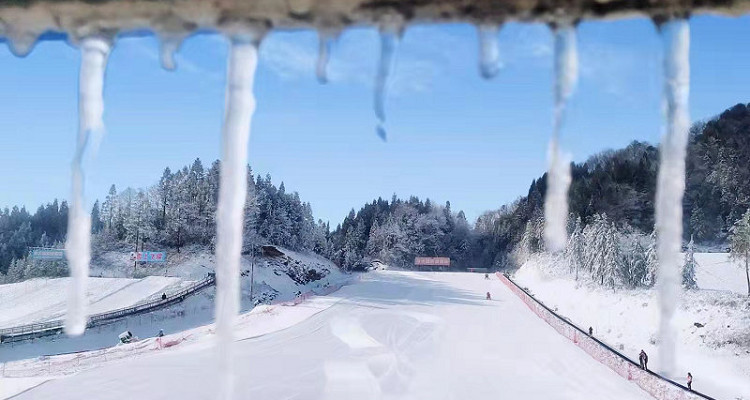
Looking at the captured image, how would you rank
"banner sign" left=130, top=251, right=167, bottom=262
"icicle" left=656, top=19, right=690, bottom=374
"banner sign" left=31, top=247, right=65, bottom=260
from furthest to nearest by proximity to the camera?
1. "banner sign" left=130, top=251, right=167, bottom=262
2. "banner sign" left=31, top=247, right=65, bottom=260
3. "icicle" left=656, top=19, right=690, bottom=374

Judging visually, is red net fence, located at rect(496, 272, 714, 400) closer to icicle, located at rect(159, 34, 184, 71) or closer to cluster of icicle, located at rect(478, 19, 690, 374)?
cluster of icicle, located at rect(478, 19, 690, 374)

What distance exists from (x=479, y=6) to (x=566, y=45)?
267 mm

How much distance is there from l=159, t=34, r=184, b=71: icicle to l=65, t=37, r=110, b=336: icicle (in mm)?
200

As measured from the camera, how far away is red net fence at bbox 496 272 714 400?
12328mm

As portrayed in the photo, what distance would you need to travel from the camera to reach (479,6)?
1420mm

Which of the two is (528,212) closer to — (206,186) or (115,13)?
(206,186)

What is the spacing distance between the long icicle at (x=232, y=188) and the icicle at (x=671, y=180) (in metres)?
1.17

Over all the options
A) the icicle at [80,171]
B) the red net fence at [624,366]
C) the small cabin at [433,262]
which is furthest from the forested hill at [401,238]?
the icicle at [80,171]

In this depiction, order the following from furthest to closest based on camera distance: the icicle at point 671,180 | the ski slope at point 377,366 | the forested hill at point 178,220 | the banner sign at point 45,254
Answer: the forested hill at point 178,220 < the banner sign at point 45,254 < the ski slope at point 377,366 < the icicle at point 671,180

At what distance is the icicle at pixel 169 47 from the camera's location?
1600mm

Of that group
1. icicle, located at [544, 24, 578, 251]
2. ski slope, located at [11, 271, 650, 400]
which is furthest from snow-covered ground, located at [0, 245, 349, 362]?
icicle, located at [544, 24, 578, 251]

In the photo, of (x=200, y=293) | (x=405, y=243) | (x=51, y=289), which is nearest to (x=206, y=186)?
(x=51, y=289)

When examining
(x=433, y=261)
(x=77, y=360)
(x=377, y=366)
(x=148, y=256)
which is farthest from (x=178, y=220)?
(x=377, y=366)

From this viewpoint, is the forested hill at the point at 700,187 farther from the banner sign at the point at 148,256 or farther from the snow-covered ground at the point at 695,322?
the banner sign at the point at 148,256
